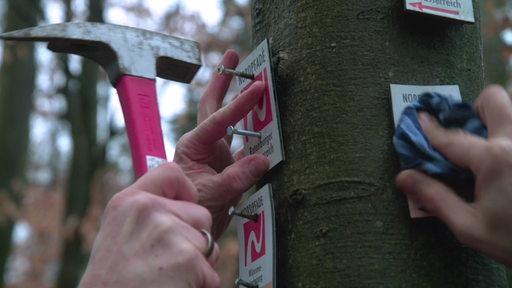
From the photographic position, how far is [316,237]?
136 cm

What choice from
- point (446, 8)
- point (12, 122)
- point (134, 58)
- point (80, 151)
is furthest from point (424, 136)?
point (12, 122)

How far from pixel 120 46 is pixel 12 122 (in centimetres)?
739

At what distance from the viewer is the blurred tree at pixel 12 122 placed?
26.6 feet

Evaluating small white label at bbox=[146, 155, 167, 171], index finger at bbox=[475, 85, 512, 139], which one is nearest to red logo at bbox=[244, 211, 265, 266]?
small white label at bbox=[146, 155, 167, 171]

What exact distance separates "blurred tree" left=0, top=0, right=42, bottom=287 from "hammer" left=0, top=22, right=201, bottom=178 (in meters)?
6.92

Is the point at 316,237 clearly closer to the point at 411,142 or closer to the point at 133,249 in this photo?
the point at 411,142

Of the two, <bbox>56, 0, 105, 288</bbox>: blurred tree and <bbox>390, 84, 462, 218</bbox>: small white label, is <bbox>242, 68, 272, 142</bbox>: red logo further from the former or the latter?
<bbox>56, 0, 105, 288</bbox>: blurred tree

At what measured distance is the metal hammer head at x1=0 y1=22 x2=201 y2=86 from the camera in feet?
4.96

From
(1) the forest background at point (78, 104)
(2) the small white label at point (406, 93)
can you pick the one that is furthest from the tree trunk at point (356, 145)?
(1) the forest background at point (78, 104)

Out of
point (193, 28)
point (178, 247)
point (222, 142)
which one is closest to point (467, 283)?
point (178, 247)

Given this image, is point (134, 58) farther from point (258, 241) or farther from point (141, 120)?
point (258, 241)

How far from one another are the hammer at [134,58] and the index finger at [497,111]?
0.66 meters

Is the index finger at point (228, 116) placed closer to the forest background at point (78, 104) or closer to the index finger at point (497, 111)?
the index finger at point (497, 111)

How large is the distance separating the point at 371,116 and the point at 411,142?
121mm
